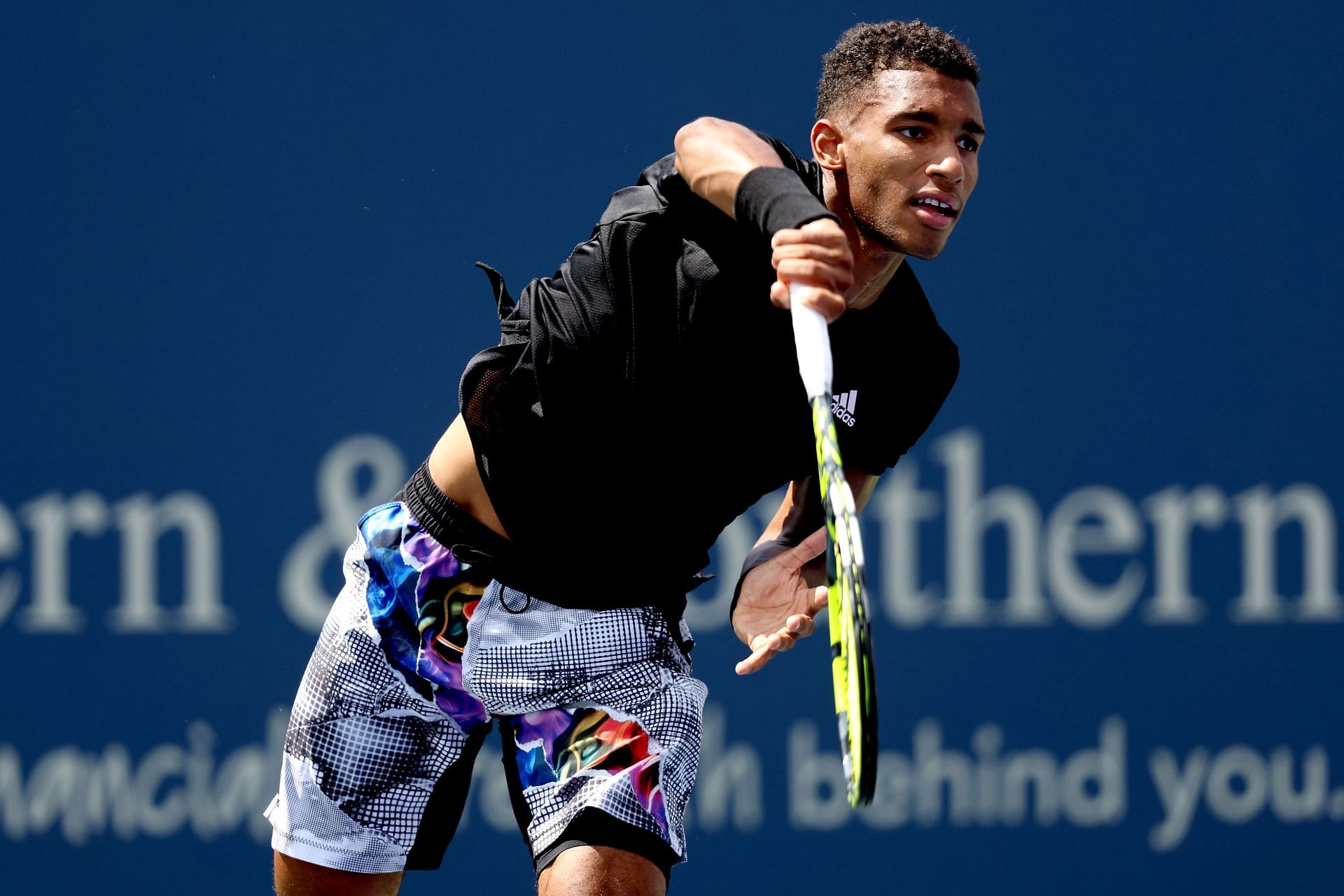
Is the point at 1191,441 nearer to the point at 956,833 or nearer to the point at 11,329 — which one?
the point at 956,833

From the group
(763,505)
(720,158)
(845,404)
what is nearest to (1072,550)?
(763,505)

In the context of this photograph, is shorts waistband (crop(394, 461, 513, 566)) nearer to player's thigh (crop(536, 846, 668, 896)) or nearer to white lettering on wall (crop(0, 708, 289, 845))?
player's thigh (crop(536, 846, 668, 896))

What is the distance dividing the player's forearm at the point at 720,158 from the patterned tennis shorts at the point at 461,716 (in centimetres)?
66

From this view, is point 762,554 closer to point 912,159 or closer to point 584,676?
point 584,676

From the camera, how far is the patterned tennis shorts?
226 cm

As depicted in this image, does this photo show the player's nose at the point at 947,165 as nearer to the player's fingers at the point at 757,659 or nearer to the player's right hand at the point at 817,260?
the player's right hand at the point at 817,260

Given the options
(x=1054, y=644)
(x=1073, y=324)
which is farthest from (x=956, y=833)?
(x=1073, y=324)

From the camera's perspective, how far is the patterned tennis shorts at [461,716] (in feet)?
7.40

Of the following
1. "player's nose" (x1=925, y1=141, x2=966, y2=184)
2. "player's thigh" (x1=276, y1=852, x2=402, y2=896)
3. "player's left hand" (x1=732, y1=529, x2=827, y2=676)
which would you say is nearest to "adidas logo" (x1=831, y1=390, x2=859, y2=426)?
"player's left hand" (x1=732, y1=529, x2=827, y2=676)

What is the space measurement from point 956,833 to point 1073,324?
1245 millimetres

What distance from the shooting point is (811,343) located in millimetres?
1830

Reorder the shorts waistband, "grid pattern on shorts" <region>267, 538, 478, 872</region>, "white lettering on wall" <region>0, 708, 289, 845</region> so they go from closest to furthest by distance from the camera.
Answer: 1. the shorts waistband
2. "grid pattern on shorts" <region>267, 538, 478, 872</region>
3. "white lettering on wall" <region>0, 708, 289, 845</region>

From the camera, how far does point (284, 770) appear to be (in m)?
2.57

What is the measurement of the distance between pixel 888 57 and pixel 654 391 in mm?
579
